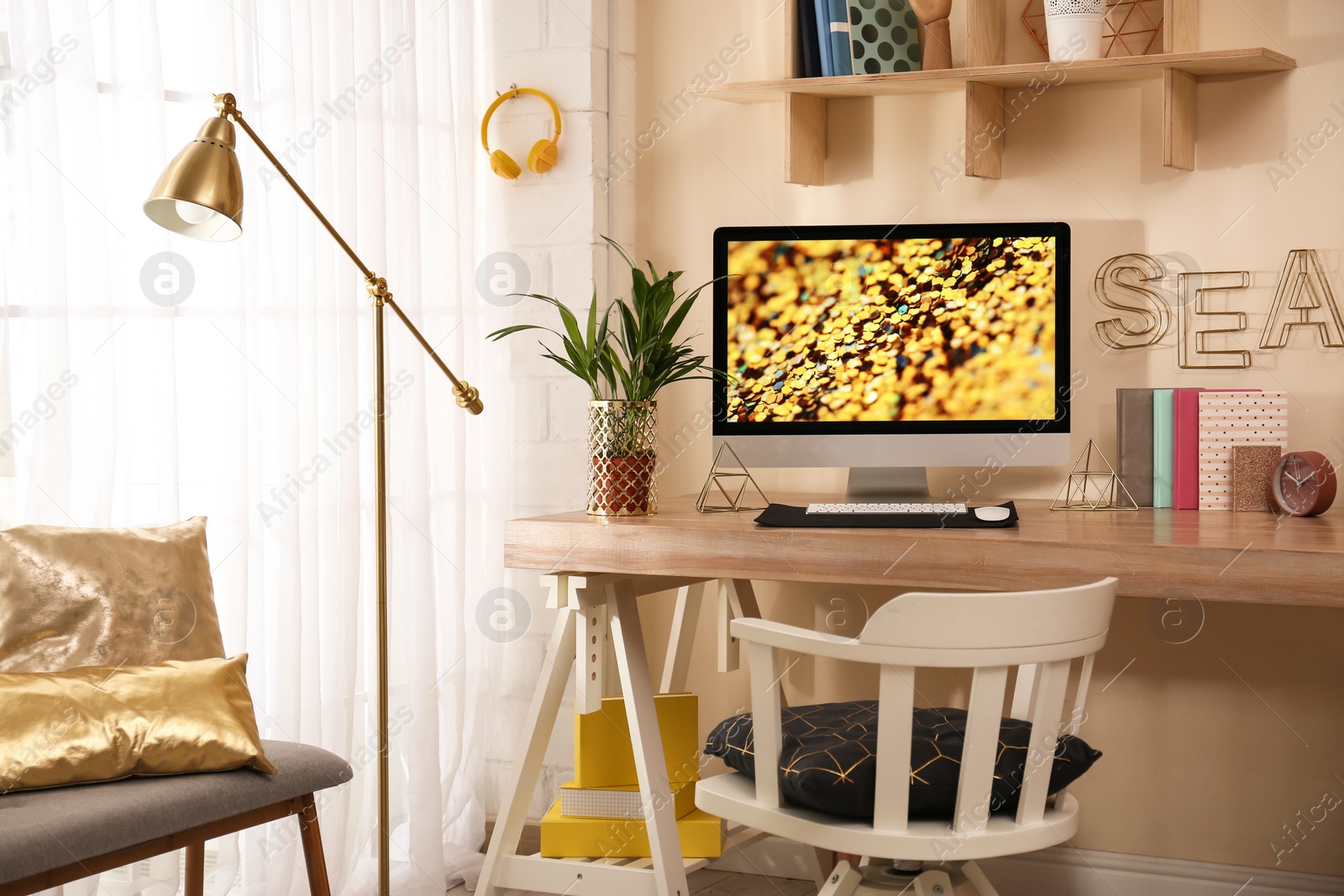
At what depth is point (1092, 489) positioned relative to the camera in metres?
2.33

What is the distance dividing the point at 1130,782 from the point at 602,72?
1773 millimetres

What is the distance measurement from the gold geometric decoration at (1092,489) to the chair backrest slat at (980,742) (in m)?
0.79

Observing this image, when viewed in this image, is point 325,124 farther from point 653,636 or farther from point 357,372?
point 653,636

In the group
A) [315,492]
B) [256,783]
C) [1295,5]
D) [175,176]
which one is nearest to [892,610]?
[256,783]

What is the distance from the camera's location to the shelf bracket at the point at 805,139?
239 cm

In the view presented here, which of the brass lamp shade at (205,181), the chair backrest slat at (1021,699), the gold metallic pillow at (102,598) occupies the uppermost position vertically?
the brass lamp shade at (205,181)

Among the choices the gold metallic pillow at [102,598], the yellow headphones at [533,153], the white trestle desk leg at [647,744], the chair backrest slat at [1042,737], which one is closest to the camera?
the chair backrest slat at [1042,737]

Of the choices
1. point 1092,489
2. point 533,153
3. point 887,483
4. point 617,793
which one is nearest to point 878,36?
point 533,153

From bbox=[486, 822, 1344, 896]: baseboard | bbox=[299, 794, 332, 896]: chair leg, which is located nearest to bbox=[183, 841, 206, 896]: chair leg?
bbox=[299, 794, 332, 896]: chair leg

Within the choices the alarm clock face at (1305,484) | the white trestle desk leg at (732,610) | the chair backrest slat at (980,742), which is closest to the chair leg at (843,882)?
the chair backrest slat at (980,742)

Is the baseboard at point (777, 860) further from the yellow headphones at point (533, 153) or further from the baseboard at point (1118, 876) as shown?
the yellow headphones at point (533, 153)

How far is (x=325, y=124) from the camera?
213 centimetres

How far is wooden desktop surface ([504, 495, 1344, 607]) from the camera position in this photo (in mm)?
1613

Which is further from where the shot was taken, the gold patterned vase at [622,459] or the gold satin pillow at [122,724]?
the gold patterned vase at [622,459]
